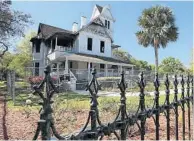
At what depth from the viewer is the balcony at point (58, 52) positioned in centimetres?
2644

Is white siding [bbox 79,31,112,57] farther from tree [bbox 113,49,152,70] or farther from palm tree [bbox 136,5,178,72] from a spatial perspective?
tree [bbox 113,49,152,70]

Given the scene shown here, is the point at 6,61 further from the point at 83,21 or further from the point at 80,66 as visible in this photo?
the point at 83,21

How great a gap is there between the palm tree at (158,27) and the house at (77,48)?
17.1ft

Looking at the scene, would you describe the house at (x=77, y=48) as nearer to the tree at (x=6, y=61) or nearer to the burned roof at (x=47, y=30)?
the burned roof at (x=47, y=30)

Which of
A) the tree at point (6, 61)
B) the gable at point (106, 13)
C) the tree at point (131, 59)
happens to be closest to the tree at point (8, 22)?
the tree at point (6, 61)

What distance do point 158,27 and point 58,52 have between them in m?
13.3

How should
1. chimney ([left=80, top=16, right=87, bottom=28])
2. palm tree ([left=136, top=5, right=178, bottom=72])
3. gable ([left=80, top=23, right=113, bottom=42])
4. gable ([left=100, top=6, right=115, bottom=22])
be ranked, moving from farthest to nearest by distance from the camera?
gable ([left=100, top=6, right=115, bottom=22])
palm tree ([left=136, top=5, right=178, bottom=72])
chimney ([left=80, top=16, right=87, bottom=28])
gable ([left=80, top=23, right=113, bottom=42])

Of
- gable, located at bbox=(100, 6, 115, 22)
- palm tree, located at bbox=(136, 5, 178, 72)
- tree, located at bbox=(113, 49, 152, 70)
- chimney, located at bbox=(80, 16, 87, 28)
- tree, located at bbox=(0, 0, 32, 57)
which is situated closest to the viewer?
tree, located at bbox=(0, 0, 32, 57)

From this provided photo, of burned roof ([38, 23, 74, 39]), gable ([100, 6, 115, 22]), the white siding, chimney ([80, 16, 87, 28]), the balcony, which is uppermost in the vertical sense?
gable ([100, 6, 115, 22])

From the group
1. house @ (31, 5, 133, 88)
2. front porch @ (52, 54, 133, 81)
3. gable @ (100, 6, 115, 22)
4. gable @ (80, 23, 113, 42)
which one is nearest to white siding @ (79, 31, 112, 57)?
house @ (31, 5, 133, 88)

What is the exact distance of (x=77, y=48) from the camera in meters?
28.7

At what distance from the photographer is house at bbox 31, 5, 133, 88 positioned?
26427mm

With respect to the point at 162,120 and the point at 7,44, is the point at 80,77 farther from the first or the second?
the point at 162,120

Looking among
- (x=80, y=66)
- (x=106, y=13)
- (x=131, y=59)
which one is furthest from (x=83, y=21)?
(x=131, y=59)
